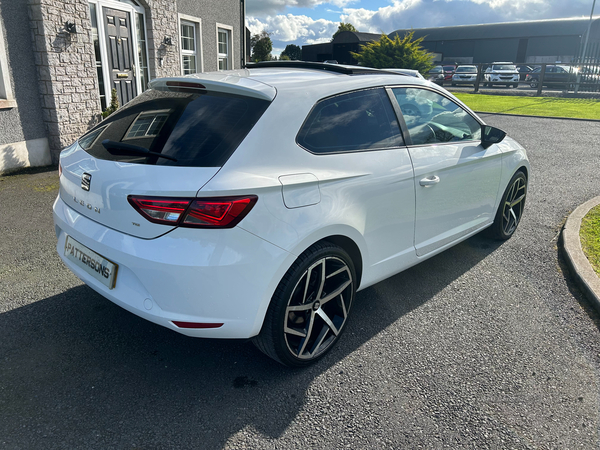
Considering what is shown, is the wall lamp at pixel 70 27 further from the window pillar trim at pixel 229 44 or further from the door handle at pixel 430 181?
the door handle at pixel 430 181

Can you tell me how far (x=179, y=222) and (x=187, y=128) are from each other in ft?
1.96

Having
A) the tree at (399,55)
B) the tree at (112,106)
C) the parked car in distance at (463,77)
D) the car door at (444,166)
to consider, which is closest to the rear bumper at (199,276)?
the car door at (444,166)

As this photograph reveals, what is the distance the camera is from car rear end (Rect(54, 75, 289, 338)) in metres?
2.23

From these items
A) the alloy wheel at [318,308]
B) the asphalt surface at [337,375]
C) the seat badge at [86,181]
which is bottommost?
the asphalt surface at [337,375]

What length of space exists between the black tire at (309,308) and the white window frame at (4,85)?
251 inches

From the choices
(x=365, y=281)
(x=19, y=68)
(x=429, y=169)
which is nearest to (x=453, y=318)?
(x=365, y=281)

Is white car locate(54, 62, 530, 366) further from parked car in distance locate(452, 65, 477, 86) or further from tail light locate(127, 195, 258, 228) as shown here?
parked car in distance locate(452, 65, 477, 86)

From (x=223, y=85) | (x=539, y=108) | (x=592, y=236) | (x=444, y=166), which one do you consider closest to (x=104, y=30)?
(x=223, y=85)

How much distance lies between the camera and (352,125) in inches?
117

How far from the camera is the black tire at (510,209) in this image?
4625mm

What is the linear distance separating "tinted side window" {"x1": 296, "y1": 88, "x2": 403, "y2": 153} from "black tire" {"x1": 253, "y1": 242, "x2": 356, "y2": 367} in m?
0.63

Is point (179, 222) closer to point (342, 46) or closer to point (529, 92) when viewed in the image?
point (529, 92)

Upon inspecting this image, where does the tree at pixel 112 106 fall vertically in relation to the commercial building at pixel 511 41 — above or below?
below

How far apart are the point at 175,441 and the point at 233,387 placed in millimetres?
480
